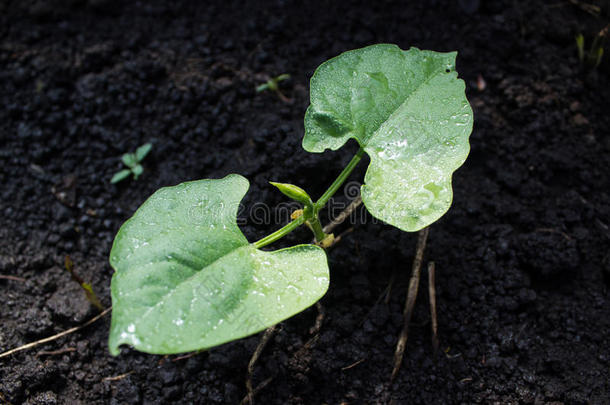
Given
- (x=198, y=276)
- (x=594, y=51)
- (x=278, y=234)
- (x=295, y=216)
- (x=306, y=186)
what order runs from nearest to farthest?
(x=198, y=276) < (x=278, y=234) < (x=295, y=216) < (x=306, y=186) < (x=594, y=51)

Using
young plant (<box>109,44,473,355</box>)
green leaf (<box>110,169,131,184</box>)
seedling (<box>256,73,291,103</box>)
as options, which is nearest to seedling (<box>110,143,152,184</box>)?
green leaf (<box>110,169,131,184</box>)

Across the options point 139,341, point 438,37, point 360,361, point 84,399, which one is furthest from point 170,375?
point 438,37

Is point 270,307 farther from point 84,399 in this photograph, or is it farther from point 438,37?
point 438,37

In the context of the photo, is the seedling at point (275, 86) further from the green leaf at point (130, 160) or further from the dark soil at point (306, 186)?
the green leaf at point (130, 160)

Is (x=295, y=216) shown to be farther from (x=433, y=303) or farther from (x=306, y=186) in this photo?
(x=433, y=303)

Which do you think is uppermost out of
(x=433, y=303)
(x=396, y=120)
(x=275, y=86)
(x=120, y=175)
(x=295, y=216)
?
(x=396, y=120)

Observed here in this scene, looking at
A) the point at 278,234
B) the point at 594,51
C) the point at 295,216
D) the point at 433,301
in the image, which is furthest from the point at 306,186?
the point at 594,51

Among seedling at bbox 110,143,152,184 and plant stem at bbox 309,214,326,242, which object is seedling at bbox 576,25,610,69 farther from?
seedling at bbox 110,143,152,184
